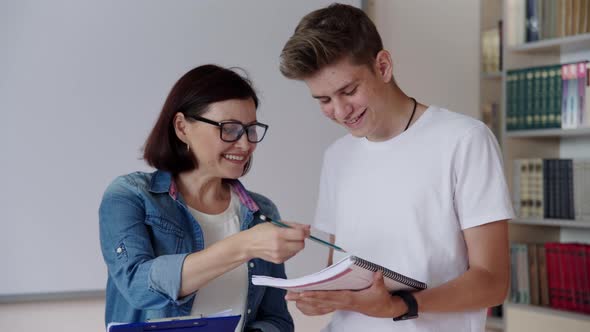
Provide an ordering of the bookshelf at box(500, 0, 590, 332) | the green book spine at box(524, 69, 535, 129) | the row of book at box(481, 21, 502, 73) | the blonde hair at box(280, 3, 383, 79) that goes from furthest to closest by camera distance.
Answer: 1. the row of book at box(481, 21, 502, 73)
2. the green book spine at box(524, 69, 535, 129)
3. the bookshelf at box(500, 0, 590, 332)
4. the blonde hair at box(280, 3, 383, 79)

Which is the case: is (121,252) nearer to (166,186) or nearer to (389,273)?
(166,186)

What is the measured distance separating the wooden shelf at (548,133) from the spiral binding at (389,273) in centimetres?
236

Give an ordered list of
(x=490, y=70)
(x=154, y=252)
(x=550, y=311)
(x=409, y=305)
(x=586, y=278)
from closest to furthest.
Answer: (x=409, y=305)
(x=154, y=252)
(x=586, y=278)
(x=550, y=311)
(x=490, y=70)

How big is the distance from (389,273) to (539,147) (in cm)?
280

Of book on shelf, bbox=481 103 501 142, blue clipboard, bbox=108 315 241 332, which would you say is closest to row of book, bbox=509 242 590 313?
book on shelf, bbox=481 103 501 142

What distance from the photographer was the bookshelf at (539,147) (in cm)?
365

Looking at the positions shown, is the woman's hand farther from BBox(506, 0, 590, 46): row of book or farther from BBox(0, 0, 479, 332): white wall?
BBox(506, 0, 590, 46): row of book

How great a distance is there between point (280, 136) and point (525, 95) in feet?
4.66

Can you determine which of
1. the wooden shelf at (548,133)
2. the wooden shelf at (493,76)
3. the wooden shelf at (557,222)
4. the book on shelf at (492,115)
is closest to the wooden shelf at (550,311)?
the wooden shelf at (557,222)

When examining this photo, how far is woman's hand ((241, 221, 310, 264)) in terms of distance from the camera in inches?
58.7

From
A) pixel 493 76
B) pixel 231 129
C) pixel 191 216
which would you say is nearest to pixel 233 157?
pixel 231 129

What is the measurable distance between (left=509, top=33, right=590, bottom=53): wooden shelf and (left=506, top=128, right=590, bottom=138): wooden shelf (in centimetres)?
44

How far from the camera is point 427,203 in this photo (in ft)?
5.38

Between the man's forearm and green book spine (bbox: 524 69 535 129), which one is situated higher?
green book spine (bbox: 524 69 535 129)
